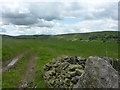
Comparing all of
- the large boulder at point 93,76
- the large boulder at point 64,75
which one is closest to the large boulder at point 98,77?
the large boulder at point 93,76

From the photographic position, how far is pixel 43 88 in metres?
22.2

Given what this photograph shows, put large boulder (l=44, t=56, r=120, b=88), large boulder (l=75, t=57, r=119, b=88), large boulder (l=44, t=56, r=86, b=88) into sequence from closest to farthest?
large boulder (l=75, t=57, r=119, b=88)
large boulder (l=44, t=56, r=120, b=88)
large boulder (l=44, t=56, r=86, b=88)

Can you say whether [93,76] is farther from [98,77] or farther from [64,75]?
[64,75]

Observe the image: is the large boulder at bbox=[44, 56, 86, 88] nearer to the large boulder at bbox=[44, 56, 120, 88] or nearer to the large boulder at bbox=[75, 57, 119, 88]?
the large boulder at bbox=[44, 56, 120, 88]

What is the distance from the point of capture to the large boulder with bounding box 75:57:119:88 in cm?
1605

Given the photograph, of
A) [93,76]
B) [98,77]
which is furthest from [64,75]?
[98,77]

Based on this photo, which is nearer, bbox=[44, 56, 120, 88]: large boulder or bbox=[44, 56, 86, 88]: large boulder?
bbox=[44, 56, 120, 88]: large boulder

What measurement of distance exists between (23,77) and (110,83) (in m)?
14.9

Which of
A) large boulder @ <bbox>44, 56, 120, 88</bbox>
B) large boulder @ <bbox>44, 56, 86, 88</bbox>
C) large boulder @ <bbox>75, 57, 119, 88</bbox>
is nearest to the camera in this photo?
large boulder @ <bbox>75, 57, 119, 88</bbox>

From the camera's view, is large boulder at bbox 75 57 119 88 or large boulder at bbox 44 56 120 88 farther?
large boulder at bbox 44 56 120 88

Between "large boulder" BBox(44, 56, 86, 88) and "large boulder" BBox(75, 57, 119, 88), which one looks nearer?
"large boulder" BBox(75, 57, 119, 88)

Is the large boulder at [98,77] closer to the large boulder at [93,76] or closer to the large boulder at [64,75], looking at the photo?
the large boulder at [93,76]

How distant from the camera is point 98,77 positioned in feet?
54.2

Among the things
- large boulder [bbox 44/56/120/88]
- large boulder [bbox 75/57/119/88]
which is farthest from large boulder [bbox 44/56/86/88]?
large boulder [bbox 75/57/119/88]
